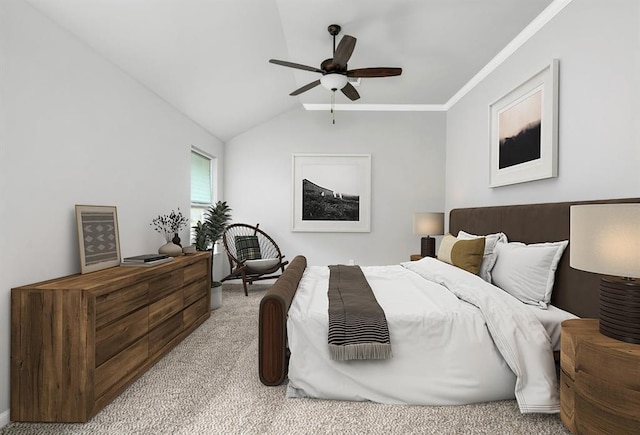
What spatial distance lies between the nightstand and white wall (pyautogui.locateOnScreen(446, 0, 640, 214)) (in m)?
1.02

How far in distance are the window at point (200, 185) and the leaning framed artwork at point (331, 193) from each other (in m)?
1.27

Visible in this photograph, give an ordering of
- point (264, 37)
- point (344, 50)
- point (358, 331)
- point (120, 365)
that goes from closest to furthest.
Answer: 1. point (358, 331)
2. point (120, 365)
3. point (344, 50)
4. point (264, 37)

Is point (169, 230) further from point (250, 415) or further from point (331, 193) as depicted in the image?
point (331, 193)

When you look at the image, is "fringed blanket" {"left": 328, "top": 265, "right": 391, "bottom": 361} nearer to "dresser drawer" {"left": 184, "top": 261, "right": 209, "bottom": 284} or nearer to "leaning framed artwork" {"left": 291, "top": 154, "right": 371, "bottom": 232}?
"dresser drawer" {"left": 184, "top": 261, "right": 209, "bottom": 284}

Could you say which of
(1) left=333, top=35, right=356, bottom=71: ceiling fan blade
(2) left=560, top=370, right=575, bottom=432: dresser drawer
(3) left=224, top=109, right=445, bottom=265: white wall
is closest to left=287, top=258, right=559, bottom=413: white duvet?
(2) left=560, top=370, right=575, bottom=432: dresser drawer

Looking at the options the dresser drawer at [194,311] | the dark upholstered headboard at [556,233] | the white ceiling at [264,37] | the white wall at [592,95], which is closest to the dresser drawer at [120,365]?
the dresser drawer at [194,311]

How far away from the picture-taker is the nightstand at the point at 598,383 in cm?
143

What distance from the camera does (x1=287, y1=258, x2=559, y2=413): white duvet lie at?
195 cm

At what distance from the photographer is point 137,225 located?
10.4 feet

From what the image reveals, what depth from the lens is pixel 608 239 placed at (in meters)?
1.54

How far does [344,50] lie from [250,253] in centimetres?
333

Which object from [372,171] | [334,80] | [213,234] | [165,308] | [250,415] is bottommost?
[250,415]

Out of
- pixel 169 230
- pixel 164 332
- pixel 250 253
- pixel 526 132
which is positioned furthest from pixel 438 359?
pixel 250 253

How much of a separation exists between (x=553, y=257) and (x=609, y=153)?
0.74m
